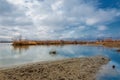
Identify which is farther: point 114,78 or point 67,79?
point 114,78

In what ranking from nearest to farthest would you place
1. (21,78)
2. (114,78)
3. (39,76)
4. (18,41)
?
(21,78)
(39,76)
(114,78)
(18,41)

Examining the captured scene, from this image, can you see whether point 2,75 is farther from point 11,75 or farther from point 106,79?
point 106,79

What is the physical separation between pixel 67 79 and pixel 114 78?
5095 mm

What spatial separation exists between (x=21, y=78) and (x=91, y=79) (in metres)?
6.24

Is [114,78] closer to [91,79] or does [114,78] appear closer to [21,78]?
[91,79]

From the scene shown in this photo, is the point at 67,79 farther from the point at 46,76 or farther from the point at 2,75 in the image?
the point at 2,75

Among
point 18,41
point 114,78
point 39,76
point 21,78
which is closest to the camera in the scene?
point 21,78

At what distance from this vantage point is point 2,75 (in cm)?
1521

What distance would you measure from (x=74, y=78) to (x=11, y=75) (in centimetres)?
560

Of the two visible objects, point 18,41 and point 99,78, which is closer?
point 99,78

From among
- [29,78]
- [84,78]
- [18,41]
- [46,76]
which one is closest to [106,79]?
[84,78]

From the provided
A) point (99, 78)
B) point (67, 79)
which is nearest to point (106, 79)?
point (99, 78)

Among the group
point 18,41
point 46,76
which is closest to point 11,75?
point 46,76

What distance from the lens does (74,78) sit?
1580cm
